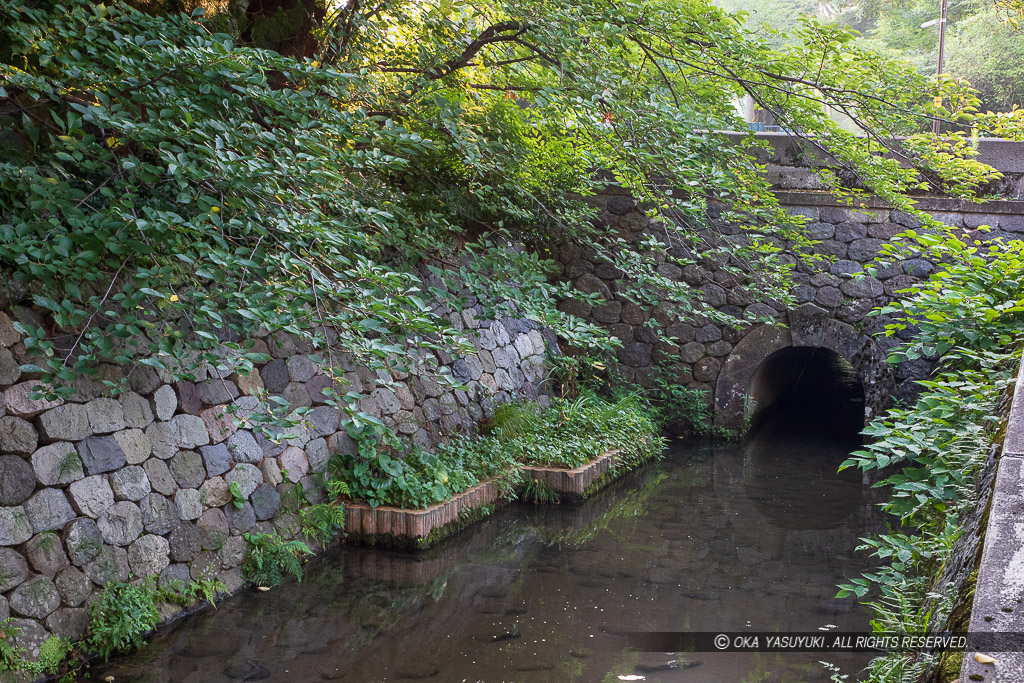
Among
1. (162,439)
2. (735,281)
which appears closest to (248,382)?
(162,439)

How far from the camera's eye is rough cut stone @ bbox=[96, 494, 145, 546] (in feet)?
11.9

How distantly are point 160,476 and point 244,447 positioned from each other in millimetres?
615

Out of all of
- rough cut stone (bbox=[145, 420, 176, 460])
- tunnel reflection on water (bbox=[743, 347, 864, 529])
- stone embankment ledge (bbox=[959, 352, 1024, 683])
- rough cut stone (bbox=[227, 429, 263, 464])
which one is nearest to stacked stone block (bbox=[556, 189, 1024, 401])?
tunnel reflection on water (bbox=[743, 347, 864, 529])

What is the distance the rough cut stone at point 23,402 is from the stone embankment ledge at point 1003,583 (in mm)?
3493

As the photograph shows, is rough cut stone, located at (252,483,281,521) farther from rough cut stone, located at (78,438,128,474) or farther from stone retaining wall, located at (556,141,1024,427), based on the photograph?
stone retaining wall, located at (556,141,1024,427)

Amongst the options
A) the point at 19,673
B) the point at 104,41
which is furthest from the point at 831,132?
the point at 19,673

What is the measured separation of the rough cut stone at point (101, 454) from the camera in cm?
363

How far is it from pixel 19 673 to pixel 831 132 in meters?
6.05

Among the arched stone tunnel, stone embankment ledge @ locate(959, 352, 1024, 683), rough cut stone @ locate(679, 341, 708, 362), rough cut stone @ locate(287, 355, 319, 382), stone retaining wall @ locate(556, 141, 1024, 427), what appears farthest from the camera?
rough cut stone @ locate(679, 341, 708, 362)

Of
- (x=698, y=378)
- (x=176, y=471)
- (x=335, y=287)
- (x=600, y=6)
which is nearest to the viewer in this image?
(x=335, y=287)

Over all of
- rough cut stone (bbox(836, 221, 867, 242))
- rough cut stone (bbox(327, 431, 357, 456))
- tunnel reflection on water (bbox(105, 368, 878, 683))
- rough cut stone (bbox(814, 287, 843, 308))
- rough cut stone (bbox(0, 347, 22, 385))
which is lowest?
tunnel reflection on water (bbox(105, 368, 878, 683))

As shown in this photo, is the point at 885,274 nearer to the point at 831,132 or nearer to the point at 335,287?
the point at 831,132

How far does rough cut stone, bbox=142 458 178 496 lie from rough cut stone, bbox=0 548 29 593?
738 millimetres

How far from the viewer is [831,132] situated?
19.1ft
